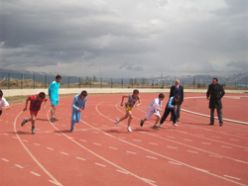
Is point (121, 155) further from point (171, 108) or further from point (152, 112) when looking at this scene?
point (171, 108)

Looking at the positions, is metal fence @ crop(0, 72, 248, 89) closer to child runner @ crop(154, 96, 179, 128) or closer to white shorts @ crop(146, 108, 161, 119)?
child runner @ crop(154, 96, 179, 128)

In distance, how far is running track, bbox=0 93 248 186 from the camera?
7.72 metres

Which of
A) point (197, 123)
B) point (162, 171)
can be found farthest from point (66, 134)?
point (197, 123)

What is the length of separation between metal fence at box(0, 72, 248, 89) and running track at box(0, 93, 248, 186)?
83.1ft

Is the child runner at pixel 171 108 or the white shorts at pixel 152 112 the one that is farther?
the child runner at pixel 171 108

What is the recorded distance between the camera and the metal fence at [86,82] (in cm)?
3981

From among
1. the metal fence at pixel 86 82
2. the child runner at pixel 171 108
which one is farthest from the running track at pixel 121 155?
the metal fence at pixel 86 82

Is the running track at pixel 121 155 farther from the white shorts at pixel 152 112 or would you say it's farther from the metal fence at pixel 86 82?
the metal fence at pixel 86 82

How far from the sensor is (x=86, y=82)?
63.3m

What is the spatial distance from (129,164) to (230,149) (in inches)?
153

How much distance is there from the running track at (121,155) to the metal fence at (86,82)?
25.3 meters

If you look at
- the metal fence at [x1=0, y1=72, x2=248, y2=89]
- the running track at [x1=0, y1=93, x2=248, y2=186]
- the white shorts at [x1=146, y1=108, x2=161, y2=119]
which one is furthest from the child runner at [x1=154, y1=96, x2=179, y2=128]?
the metal fence at [x1=0, y1=72, x2=248, y2=89]

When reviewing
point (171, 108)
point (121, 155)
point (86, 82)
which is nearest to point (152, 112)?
point (171, 108)

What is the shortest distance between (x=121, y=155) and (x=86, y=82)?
53.8 meters
